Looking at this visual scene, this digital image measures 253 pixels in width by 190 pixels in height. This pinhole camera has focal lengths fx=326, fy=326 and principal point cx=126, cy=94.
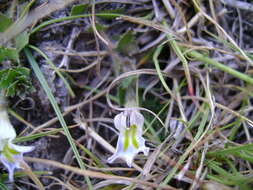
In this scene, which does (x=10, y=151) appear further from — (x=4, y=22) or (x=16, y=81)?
(x=4, y=22)

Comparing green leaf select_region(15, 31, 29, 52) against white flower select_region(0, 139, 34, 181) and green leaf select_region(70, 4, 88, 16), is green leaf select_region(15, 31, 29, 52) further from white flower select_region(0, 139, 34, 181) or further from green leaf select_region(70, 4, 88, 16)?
white flower select_region(0, 139, 34, 181)

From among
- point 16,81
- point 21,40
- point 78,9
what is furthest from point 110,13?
point 16,81

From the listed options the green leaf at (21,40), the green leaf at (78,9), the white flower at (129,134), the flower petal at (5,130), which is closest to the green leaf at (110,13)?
the green leaf at (78,9)

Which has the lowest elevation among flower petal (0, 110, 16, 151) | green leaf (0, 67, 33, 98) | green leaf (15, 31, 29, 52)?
flower petal (0, 110, 16, 151)

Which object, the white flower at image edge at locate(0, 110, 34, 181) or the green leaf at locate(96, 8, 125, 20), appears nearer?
the white flower at image edge at locate(0, 110, 34, 181)

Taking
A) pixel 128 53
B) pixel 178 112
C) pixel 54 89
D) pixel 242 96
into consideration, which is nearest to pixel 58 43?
pixel 54 89

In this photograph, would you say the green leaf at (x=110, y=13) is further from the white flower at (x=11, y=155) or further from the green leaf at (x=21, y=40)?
the white flower at (x=11, y=155)

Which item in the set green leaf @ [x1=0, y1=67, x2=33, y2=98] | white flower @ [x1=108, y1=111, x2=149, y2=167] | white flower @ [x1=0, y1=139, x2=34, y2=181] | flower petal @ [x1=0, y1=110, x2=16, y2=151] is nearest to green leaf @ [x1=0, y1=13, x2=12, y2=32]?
green leaf @ [x1=0, y1=67, x2=33, y2=98]
